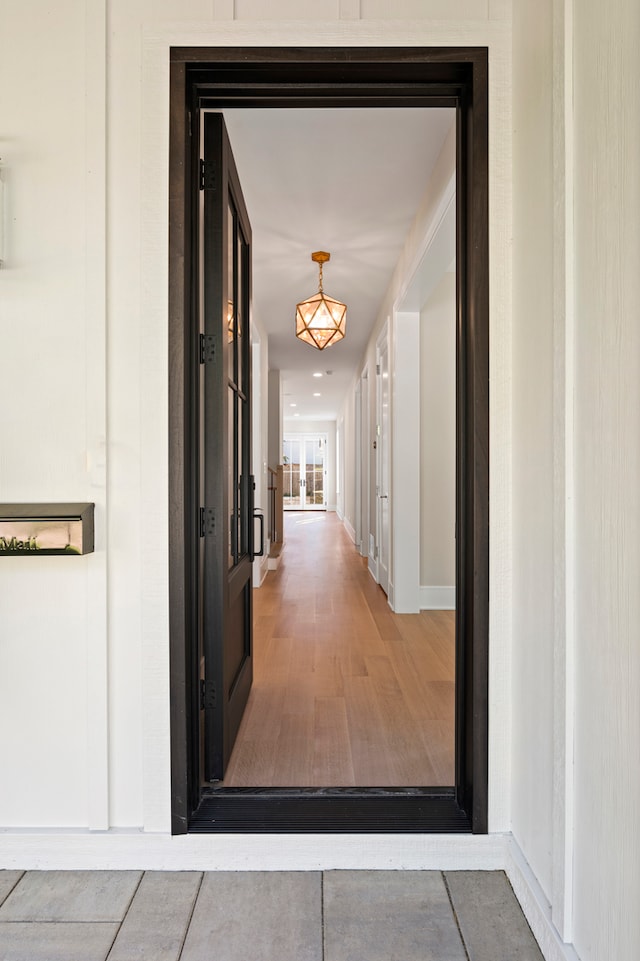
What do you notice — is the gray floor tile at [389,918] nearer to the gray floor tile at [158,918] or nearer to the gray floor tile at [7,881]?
the gray floor tile at [158,918]

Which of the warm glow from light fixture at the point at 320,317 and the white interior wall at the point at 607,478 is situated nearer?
the white interior wall at the point at 607,478

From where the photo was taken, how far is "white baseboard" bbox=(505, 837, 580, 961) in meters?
1.23

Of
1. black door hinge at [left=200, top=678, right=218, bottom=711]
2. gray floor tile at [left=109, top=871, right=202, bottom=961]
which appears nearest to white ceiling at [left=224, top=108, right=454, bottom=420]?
black door hinge at [left=200, top=678, right=218, bottom=711]

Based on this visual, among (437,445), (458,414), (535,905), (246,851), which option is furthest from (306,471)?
(535,905)

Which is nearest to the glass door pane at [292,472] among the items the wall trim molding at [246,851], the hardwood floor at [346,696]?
the hardwood floor at [346,696]

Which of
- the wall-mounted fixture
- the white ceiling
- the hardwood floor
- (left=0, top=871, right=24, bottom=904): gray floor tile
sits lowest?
(left=0, top=871, right=24, bottom=904): gray floor tile

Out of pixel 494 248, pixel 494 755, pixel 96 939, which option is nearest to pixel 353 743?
pixel 494 755

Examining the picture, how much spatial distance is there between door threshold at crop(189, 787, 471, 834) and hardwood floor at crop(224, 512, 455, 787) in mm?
206

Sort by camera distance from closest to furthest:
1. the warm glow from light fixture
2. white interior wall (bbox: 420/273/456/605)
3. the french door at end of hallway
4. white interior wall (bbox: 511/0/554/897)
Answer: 1. white interior wall (bbox: 511/0/554/897)
2. the warm glow from light fixture
3. white interior wall (bbox: 420/273/456/605)
4. the french door at end of hallway

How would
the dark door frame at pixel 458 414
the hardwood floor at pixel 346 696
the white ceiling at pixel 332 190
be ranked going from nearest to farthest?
the dark door frame at pixel 458 414
the hardwood floor at pixel 346 696
the white ceiling at pixel 332 190

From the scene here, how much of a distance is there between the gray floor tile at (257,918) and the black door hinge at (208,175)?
1.98m

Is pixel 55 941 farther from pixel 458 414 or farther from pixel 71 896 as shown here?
pixel 458 414

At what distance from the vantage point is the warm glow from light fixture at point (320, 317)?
4211 millimetres

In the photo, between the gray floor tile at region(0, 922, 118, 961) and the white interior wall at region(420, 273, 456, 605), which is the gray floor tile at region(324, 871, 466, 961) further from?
the white interior wall at region(420, 273, 456, 605)
